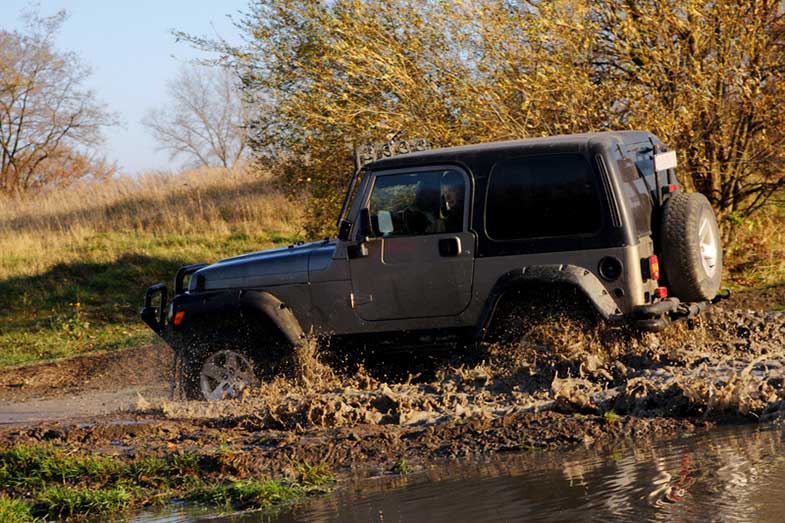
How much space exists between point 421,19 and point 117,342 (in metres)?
5.75

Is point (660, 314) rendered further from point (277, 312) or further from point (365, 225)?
point (277, 312)

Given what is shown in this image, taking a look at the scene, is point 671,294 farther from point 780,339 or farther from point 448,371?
point 448,371

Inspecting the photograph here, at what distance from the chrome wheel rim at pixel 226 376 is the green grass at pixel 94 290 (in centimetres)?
592

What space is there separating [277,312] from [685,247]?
307cm

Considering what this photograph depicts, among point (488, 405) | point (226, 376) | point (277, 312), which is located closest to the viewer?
point (488, 405)

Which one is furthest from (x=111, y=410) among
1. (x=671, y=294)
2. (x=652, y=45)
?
(x=652, y=45)

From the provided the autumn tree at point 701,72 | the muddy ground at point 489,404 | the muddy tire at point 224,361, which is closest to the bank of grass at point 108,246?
the muddy tire at point 224,361

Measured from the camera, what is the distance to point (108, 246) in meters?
21.2

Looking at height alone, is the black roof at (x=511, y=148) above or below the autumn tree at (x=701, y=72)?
below

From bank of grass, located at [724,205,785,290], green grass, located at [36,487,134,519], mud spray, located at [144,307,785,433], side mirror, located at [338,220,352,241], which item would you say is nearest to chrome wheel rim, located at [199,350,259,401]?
mud spray, located at [144,307,785,433]

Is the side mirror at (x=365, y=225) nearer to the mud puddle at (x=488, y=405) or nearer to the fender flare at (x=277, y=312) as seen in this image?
the fender flare at (x=277, y=312)

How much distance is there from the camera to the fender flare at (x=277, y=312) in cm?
873

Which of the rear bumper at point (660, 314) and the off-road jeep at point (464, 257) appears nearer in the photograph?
the rear bumper at point (660, 314)

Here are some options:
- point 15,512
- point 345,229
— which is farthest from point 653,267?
point 15,512
